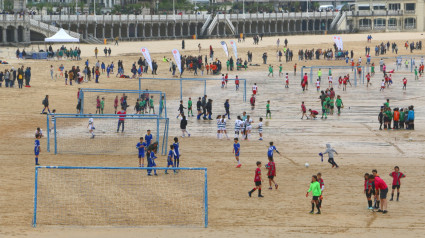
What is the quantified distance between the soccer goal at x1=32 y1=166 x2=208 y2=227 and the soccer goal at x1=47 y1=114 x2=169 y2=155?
5.15 meters

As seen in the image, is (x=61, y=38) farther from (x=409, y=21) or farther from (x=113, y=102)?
(x=409, y=21)

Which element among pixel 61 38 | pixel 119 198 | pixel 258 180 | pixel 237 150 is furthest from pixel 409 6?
pixel 119 198

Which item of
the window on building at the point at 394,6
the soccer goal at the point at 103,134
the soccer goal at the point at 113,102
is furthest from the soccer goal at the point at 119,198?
the window on building at the point at 394,6

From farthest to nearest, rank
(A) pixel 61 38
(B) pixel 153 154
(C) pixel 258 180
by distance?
(A) pixel 61 38, (B) pixel 153 154, (C) pixel 258 180

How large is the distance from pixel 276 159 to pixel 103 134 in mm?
7335

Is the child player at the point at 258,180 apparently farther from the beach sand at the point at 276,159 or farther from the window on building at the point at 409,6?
the window on building at the point at 409,6

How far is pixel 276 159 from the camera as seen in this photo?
2855 cm

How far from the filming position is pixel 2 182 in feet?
78.4

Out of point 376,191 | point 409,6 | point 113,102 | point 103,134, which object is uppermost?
point 409,6

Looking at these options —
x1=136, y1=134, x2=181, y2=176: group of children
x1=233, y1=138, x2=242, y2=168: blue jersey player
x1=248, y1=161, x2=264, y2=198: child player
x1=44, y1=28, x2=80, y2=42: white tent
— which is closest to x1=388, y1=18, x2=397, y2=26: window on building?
x1=44, y1=28, x2=80, y2=42: white tent

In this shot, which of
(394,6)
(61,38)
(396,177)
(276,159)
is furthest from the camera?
(394,6)

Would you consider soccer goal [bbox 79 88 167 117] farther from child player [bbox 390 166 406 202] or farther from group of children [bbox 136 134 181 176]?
child player [bbox 390 166 406 202]

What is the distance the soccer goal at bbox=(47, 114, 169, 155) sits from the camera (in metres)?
30.0

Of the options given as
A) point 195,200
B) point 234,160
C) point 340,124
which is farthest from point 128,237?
point 340,124
